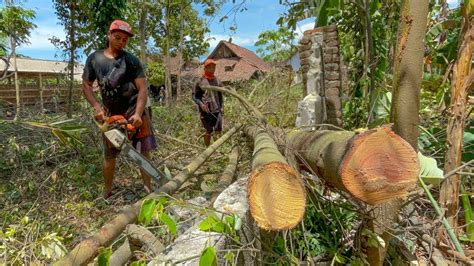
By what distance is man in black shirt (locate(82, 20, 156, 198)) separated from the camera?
3.56m

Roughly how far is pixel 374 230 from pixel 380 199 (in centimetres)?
51

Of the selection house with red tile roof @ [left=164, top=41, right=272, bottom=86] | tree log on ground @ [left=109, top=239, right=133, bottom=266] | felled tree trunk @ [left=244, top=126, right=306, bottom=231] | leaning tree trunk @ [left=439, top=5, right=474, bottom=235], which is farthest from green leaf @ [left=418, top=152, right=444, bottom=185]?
house with red tile roof @ [left=164, top=41, right=272, bottom=86]

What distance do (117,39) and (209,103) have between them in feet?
8.37

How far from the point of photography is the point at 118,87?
3.64 m

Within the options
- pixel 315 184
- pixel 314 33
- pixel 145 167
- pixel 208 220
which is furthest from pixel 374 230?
pixel 314 33

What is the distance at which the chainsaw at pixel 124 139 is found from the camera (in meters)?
3.27

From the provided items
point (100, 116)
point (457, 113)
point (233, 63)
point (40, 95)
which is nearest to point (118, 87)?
point (100, 116)

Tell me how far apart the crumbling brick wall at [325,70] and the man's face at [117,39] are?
2321mm

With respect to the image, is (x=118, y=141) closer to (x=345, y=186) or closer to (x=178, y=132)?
(x=345, y=186)

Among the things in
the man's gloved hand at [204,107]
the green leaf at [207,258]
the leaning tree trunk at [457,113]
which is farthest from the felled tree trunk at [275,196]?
the man's gloved hand at [204,107]

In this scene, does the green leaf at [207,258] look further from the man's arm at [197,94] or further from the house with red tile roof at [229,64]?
the house with red tile roof at [229,64]

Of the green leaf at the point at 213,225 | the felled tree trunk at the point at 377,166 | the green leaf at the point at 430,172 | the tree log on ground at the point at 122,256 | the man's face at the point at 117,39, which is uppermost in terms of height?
the man's face at the point at 117,39

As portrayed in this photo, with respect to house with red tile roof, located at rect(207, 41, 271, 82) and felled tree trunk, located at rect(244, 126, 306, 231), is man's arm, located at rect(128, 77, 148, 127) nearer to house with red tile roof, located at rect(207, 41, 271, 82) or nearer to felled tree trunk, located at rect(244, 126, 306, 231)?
felled tree trunk, located at rect(244, 126, 306, 231)

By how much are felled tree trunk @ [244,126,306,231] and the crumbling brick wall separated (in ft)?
10.8
